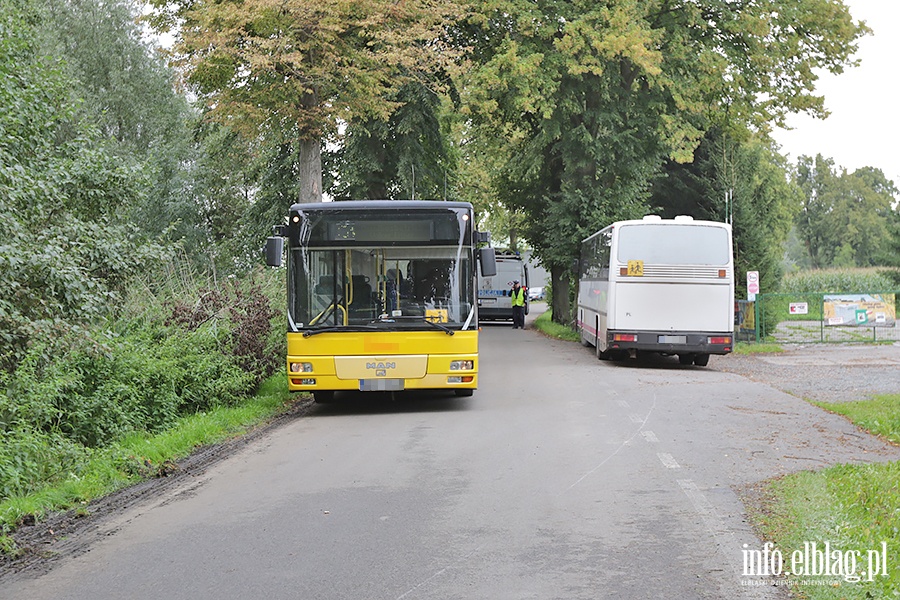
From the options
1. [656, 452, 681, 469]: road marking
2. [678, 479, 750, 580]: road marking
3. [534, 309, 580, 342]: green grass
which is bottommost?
[534, 309, 580, 342]: green grass

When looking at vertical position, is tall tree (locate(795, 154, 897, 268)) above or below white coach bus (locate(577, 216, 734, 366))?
above

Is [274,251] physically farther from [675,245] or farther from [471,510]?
[675,245]

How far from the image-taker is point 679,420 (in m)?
13.6

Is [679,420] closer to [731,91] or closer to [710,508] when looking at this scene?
[710,508]

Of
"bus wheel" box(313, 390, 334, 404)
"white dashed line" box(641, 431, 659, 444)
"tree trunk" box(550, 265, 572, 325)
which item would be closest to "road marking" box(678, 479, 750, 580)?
"white dashed line" box(641, 431, 659, 444)

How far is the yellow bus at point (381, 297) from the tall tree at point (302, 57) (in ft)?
22.6

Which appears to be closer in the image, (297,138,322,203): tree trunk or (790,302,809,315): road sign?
(297,138,322,203): tree trunk

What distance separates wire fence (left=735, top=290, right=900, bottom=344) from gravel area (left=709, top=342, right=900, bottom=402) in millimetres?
722

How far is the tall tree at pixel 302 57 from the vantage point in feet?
68.0

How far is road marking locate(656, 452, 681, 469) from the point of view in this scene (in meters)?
10.0

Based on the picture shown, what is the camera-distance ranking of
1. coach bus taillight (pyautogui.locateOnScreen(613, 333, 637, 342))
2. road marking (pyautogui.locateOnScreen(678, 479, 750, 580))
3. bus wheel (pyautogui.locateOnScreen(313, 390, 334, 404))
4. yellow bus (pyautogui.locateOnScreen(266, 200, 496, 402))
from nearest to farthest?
road marking (pyautogui.locateOnScreen(678, 479, 750, 580)) → yellow bus (pyautogui.locateOnScreen(266, 200, 496, 402)) → bus wheel (pyautogui.locateOnScreen(313, 390, 334, 404)) → coach bus taillight (pyautogui.locateOnScreen(613, 333, 637, 342))

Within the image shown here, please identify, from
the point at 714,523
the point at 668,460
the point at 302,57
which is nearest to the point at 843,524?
the point at 714,523

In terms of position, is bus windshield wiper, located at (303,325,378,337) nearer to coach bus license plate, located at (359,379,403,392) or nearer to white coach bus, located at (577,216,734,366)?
coach bus license plate, located at (359,379,403,392)

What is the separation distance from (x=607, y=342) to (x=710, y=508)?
609 inches
